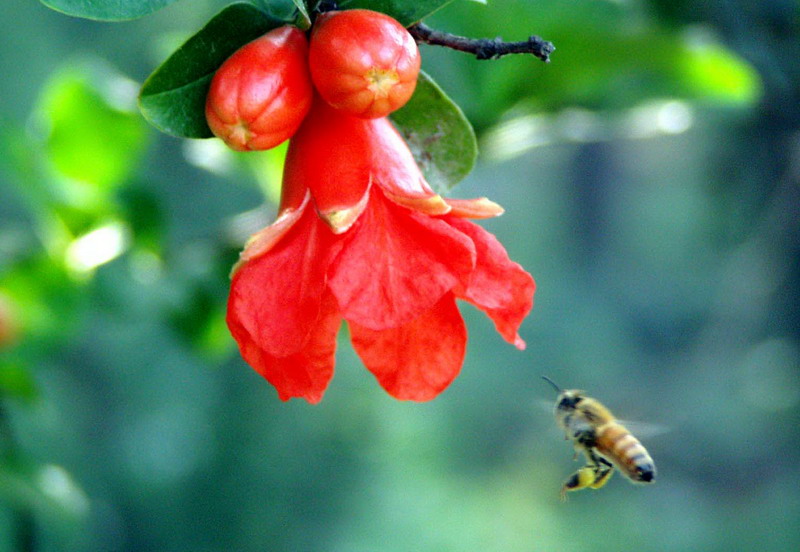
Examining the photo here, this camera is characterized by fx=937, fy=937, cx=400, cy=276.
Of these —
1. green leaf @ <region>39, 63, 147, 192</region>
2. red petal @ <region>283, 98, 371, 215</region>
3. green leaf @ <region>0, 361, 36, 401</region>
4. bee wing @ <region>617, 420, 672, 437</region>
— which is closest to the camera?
red petal @ <region>283, 98, 371, 215</region>

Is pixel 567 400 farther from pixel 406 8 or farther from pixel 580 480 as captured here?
pixel 406 8

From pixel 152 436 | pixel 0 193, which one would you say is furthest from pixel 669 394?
pixel 0 193

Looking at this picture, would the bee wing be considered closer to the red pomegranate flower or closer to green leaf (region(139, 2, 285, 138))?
the red pomegranate flower

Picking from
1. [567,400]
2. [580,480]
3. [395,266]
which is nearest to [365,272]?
[395,266]

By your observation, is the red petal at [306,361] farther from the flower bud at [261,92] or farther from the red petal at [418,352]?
the flower bud at [261,92]

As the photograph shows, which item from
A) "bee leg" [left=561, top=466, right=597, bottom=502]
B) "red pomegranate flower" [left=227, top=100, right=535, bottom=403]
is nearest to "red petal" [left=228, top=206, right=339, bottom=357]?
"red pomegranate flower" [left=227, top=100, right=535, bottom=403]

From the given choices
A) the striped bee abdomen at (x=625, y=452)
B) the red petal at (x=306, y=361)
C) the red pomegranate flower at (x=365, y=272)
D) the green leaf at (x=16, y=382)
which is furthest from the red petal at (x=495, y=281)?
the green leaf at (x=16, y=382)
